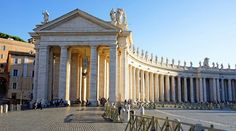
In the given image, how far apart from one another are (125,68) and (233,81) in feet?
214

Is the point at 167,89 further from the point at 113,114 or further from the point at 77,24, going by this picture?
the point at 113,114

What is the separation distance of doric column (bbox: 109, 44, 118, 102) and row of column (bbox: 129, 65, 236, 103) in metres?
13.1

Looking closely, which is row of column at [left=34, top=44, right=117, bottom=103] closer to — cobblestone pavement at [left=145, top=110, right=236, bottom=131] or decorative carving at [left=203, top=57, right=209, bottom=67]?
cobblestone pavement at [left=145, top=110, right=236, bottom=131]

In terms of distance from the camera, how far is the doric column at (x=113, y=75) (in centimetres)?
4627

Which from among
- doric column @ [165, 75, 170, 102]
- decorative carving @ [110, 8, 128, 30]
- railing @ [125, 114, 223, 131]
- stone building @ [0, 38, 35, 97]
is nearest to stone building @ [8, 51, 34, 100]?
stone building @ [0, 38, 35, 97]

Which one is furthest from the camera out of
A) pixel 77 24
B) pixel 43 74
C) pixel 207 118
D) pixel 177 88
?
pixel 177 88

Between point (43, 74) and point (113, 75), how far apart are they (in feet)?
39.6

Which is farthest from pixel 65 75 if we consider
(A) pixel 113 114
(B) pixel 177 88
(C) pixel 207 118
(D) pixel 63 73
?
(B) pixel 177 88

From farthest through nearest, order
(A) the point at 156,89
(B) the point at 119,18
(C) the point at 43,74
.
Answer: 1. (A) the point at 156,89
2. (B) the point at 119,18
3. (C) the point at 43,74

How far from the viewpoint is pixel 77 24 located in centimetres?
4859

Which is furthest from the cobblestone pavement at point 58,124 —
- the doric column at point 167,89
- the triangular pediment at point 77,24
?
the doric column at point 167,89

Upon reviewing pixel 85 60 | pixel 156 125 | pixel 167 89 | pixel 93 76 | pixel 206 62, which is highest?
pixel 206 62

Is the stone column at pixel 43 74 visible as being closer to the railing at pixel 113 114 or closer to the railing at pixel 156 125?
the railing at pixel 113 114

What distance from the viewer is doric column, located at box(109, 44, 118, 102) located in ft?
152
